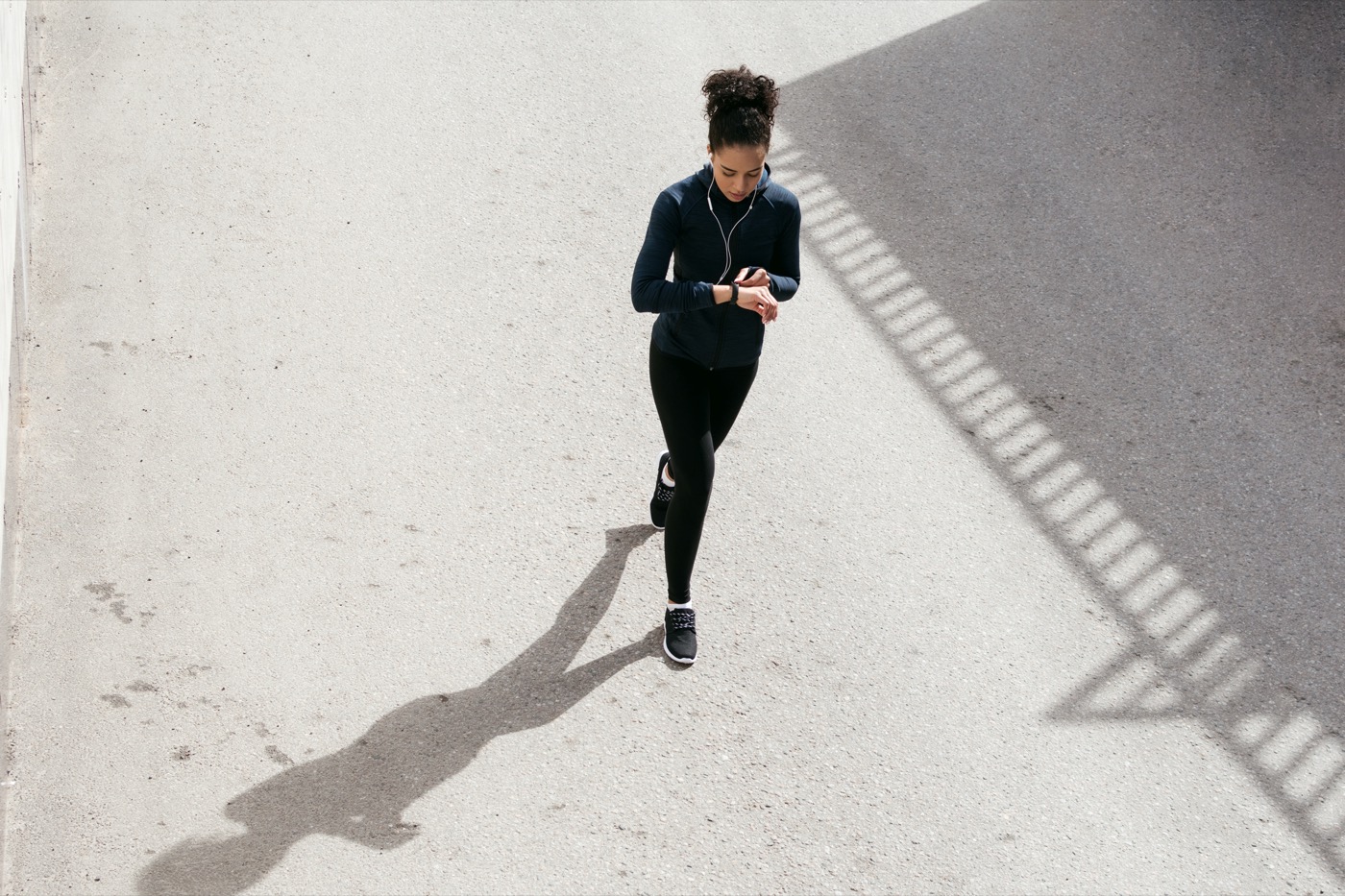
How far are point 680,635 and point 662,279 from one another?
1.35 metres

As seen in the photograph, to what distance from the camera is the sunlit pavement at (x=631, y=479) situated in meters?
4.45

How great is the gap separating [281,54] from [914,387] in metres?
4.38

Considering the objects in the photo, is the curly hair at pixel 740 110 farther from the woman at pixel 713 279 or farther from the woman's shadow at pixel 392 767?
the woman's shadow at pixel 392 767

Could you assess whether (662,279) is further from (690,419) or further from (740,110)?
(740,110)

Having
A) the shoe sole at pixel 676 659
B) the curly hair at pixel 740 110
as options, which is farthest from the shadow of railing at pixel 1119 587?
the curly hair at pixel 740 110

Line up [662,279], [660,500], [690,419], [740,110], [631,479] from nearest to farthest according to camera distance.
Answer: [740,110]
[662,279]
[690,419]
[660,500]
[631,479]

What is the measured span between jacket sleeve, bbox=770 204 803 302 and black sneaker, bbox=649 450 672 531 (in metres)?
1.13

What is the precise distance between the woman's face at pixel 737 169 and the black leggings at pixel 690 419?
2.08 ft

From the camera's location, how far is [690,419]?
4.61 m

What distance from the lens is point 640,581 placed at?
5.28 meters

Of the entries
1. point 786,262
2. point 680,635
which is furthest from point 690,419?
point 680,635

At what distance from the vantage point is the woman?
422cm

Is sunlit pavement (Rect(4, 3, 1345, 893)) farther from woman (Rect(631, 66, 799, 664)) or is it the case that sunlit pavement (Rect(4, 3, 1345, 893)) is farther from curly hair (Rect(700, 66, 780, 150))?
curly hair (Rect(700, 66, 780, 150))

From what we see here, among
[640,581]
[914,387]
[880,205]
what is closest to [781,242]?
[640,581]
